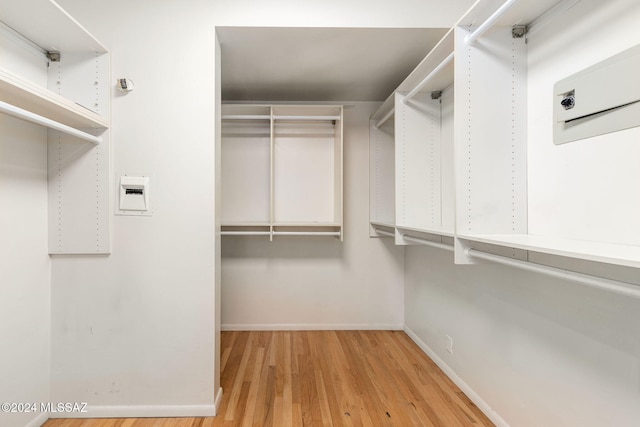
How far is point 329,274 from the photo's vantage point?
319 centimetres

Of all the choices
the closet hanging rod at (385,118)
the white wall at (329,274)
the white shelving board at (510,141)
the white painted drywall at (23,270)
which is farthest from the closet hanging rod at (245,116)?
the white shelving board at (510,141)

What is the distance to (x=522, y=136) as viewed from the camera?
57.9 inches

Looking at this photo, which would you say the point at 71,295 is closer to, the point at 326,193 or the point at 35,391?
the point at 35,391

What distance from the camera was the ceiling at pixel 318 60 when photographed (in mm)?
1940

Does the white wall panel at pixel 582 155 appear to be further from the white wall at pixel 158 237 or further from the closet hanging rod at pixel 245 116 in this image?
the closet hanging rod at pixel 245 116

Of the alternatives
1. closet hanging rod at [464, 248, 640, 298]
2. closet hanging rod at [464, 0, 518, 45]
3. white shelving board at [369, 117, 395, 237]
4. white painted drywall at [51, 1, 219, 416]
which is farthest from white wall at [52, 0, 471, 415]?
closet hanging rod at [464, 248, 640, 298]

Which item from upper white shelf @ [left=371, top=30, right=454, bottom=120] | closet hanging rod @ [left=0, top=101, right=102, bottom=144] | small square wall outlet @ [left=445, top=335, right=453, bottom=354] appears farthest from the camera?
small square wall outlet @ [left=445, top=335, right=453, bottom=354]

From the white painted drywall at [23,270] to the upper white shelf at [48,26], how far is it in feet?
1.50

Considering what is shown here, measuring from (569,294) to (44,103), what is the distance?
245 centimetres

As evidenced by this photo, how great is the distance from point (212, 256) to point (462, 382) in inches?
74.1

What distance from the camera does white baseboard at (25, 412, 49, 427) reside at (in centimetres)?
167

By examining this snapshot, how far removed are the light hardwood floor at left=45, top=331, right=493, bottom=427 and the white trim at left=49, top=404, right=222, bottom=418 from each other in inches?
1.2

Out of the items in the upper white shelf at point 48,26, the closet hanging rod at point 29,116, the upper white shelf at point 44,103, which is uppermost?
the upper white shelf at point 48,26

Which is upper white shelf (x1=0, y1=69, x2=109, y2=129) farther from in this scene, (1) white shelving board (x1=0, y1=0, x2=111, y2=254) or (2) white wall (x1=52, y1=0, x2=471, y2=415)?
(2) white wall (x1=52, y1=0, x2=471, y2=415)
